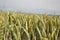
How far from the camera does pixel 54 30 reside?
3.84 ft

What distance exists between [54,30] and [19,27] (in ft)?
0.74

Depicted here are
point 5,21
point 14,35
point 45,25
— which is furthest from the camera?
point 5,21

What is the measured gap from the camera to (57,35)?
115 centimetres

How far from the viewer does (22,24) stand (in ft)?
4.23

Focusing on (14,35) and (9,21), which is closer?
(14,35)

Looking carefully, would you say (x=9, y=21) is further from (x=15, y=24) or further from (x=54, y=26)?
(x=54, y=26)

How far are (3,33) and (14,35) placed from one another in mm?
74

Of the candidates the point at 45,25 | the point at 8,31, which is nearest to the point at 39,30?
the point at 45,25

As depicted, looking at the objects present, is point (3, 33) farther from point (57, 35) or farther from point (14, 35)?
point (57, 35)

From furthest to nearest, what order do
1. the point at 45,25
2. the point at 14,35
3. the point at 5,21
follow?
the point at 5,21 < the point at 45,25 < the point at 14,35

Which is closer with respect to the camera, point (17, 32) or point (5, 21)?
point (17, 32)

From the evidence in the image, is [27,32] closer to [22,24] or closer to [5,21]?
[22,24]

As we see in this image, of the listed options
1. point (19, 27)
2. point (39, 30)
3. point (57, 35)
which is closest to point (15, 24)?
point (19, 27)

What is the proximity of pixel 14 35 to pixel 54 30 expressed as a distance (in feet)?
0.83
